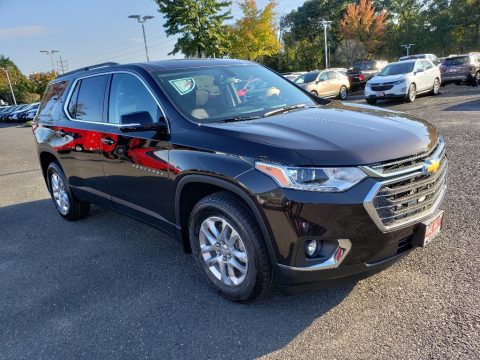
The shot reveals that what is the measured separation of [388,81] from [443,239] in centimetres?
1271

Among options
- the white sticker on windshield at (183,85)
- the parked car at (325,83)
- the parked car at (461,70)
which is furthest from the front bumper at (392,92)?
the white sticker on windshield at (183,85)

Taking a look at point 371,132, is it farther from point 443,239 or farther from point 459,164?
point 459,164

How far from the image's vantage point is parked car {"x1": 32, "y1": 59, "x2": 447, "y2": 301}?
2.55m

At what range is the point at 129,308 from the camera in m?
3.26

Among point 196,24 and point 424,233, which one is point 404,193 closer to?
point 424,233

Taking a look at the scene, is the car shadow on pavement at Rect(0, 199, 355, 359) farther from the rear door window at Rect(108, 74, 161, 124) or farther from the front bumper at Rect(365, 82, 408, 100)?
the front bumper at Rect(365, 82, 408, 100)

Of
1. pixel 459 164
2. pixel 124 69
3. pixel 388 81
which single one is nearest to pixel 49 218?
pixel 124 69

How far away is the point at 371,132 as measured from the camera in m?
2.87

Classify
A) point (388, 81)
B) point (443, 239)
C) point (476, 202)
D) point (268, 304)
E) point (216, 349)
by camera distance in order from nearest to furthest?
point (216, 349) → point (268, 304) → point (443, 239) → point (476, 202) → point (388, 81)

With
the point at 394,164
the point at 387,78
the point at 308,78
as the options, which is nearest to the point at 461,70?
the point at 387,78

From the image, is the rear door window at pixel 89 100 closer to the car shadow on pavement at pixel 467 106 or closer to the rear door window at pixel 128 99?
the rear door window at pixel 128 99

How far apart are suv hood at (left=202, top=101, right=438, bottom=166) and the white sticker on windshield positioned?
570 millimetres

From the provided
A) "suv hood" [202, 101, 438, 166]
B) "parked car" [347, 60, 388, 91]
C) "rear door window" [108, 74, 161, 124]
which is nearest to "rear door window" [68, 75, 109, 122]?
"rear door window" [108, 74, 161, 124]

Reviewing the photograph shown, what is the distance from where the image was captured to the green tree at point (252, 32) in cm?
3812
